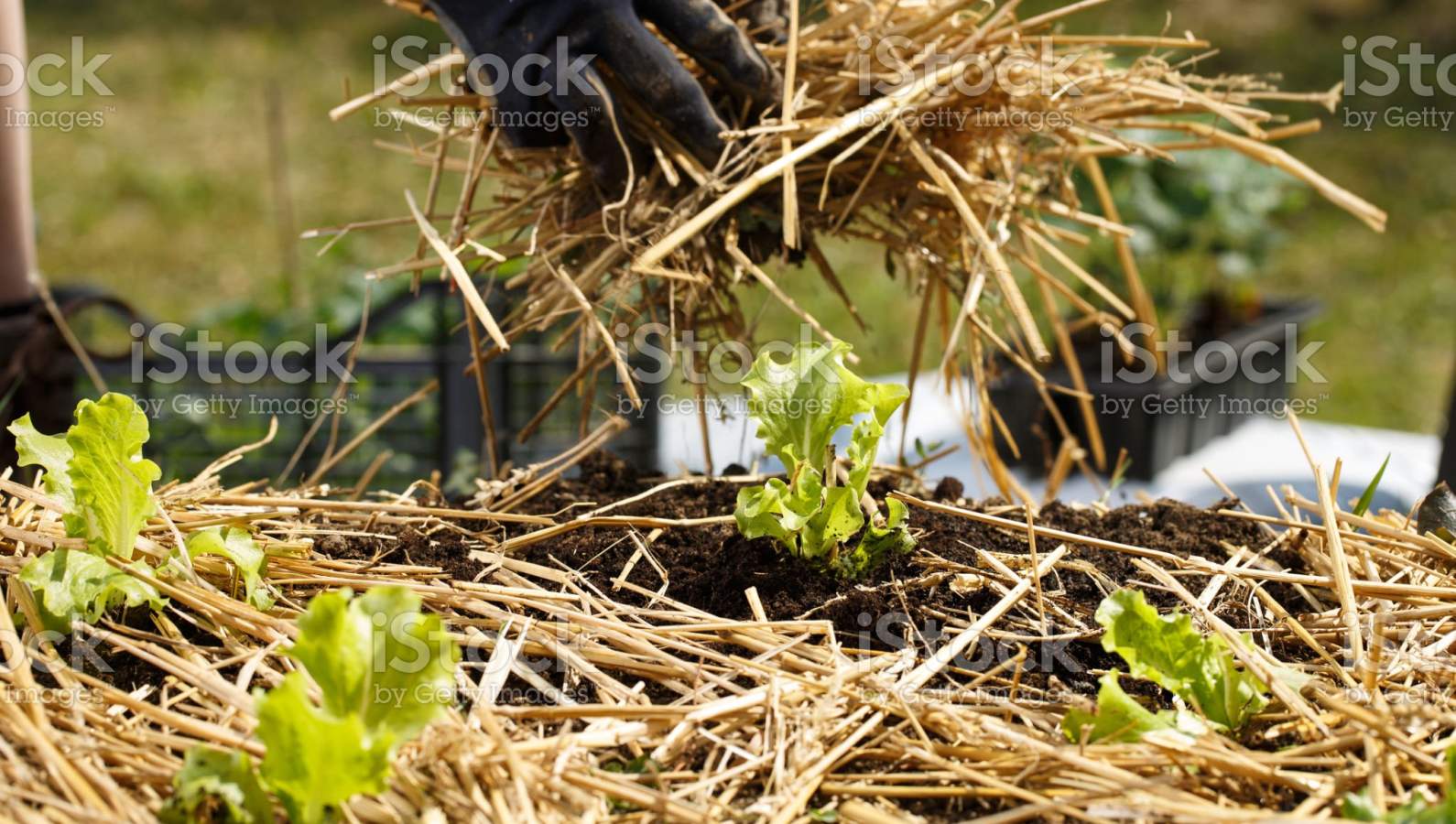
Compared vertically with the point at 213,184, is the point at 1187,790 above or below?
below

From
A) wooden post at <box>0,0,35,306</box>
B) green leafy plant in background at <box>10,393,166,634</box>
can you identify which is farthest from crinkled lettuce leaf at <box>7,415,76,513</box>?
wooden post at <box>0,0,35,306</box>

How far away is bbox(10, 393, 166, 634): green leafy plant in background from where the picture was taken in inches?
32.9

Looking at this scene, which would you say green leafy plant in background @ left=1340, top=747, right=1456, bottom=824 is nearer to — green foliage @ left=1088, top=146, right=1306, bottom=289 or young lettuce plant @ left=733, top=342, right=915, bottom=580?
young lettuce plant @ left=733, top=342, right=915, bottom=580

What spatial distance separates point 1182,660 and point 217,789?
610 mm

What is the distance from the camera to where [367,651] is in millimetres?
693

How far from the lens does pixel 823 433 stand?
3.25 feet

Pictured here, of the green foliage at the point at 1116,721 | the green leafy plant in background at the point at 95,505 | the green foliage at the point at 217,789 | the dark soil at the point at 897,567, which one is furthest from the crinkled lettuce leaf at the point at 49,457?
the green foliage at the point at 1116,721

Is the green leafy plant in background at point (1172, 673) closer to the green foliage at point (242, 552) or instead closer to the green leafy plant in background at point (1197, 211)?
the green foliage at point (242, 552)

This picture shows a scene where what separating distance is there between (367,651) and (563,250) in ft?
1.88

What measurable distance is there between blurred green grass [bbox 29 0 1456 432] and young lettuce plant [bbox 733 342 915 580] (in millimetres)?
2302

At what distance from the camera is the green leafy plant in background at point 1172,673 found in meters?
0.77

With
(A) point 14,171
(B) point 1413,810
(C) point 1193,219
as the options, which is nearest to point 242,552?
(B) point 1413,810

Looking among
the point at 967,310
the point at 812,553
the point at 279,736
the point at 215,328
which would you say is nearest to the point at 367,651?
the point at 279,736

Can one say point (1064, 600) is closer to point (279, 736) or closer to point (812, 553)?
point (812, 553)
